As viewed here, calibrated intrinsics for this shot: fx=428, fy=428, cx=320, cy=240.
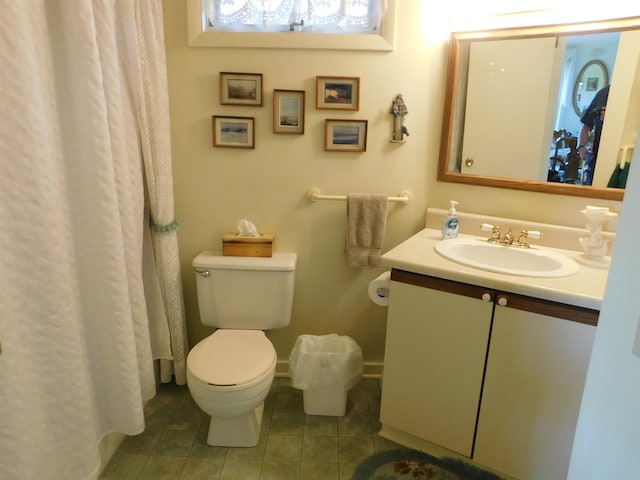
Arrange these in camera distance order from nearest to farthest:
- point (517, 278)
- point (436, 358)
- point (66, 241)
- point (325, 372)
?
point (66, 241), point (517, 278), point (436, 358), point (325, 372)

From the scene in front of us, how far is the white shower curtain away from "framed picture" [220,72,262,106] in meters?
0.43

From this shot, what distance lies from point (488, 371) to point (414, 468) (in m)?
0.55

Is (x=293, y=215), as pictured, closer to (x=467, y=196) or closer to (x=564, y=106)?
(x=467, y=196)

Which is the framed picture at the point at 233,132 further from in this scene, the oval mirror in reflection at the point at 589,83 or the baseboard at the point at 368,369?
the oval mirror in reflection at the point at 589,83

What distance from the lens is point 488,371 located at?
1.58 meters

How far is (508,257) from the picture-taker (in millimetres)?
1830

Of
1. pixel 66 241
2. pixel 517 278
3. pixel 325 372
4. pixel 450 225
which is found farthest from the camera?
pixel 325 372

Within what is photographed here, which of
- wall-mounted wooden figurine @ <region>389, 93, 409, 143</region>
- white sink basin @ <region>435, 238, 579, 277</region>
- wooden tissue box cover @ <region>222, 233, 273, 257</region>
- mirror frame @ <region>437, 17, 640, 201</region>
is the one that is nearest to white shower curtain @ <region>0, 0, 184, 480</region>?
wooden tissue box cover @ <region>222, 233, 273, 257</region>

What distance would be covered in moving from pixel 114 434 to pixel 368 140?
173 cm

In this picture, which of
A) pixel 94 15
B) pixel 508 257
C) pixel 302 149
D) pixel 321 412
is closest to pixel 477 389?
pixel 508 257

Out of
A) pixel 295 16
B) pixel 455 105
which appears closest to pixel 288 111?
pixel 295 16

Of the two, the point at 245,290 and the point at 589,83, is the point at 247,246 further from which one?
the point at 589,83

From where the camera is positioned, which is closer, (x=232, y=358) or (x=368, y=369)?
(x=232, y=358)

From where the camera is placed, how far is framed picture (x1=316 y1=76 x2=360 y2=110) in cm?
199
